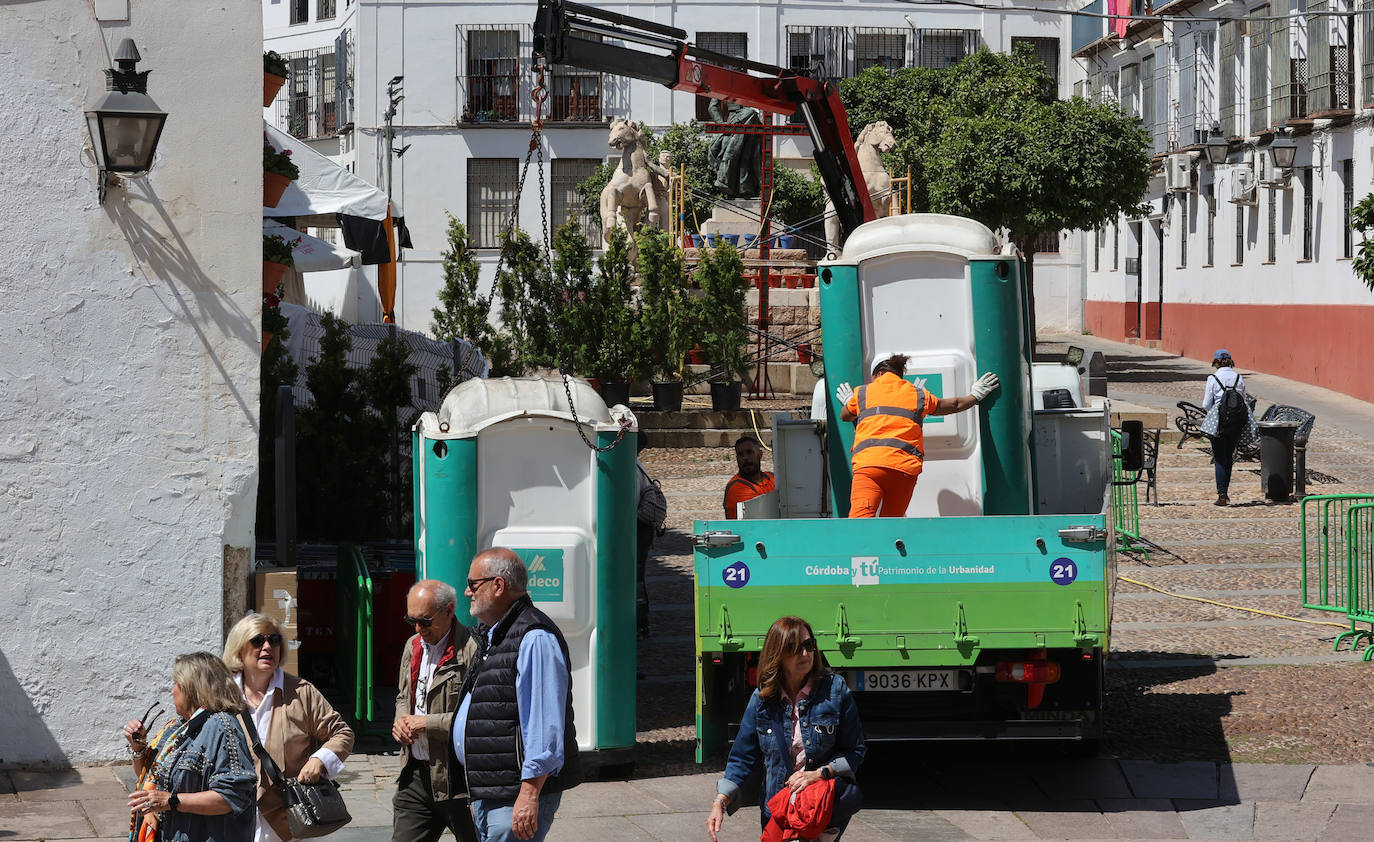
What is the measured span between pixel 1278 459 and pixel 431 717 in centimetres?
1451

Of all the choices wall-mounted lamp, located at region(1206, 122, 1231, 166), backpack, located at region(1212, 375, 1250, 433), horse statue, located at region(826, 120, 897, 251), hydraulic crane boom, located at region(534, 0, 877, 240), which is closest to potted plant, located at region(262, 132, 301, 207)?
hydraulic crane boom, located at region(534, 0, 877, 240)

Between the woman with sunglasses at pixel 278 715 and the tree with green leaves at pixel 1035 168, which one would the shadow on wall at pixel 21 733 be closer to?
the woman with sunglasses at pixel 278 715

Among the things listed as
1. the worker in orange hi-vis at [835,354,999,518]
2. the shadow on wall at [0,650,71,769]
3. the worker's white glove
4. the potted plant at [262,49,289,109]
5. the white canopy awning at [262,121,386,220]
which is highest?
the potted plant at [262,49,289,109]

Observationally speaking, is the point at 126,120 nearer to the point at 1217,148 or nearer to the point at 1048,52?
the point at 1217,148

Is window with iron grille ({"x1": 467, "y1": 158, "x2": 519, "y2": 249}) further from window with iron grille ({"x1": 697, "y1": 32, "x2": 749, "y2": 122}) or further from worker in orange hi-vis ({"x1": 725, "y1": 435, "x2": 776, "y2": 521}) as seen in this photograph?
worker in orange hi-vis ({"x1": 725, "y1": 435, "x2": 776, "y2": 521})

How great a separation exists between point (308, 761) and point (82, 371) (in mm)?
3746

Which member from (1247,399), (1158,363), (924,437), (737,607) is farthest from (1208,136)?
(737,607)

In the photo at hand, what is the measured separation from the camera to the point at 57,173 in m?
8.45

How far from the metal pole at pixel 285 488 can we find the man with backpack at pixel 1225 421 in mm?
11740

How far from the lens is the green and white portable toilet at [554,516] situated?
8.38 metres

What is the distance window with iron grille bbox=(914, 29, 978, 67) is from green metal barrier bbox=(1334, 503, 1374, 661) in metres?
34.9

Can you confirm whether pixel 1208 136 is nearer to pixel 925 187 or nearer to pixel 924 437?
pixel 925 187

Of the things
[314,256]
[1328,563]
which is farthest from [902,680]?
[314,256]

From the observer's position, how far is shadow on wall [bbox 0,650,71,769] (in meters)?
8.41
